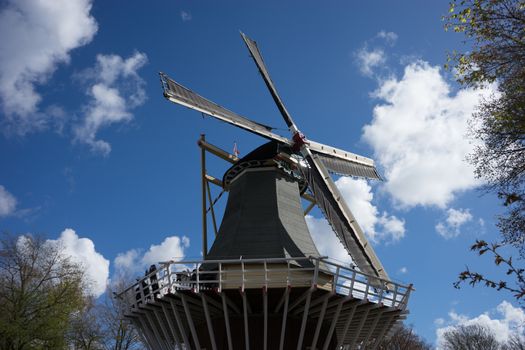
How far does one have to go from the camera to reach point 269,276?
52.7 ft

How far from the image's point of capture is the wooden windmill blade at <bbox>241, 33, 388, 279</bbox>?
1883cm

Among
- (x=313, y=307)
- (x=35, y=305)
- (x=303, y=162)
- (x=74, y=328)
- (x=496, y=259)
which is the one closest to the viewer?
(x=496, y=259)

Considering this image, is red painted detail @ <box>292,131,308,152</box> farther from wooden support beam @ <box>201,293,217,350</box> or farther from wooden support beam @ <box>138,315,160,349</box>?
wooden support beam @ <box>138,315,160,349</box>

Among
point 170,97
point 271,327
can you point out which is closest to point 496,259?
point 271,327

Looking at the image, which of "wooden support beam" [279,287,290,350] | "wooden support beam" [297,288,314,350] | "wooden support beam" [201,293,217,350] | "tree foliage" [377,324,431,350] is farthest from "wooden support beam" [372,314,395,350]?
"tree foliage" [377,324,431,350]

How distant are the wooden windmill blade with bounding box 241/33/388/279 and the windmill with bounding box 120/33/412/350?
0.04m

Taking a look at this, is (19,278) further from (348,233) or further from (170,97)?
(348,233)

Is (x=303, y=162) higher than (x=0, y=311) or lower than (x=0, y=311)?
higher

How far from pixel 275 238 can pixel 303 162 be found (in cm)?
478

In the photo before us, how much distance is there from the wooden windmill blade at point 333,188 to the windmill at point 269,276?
45 mm

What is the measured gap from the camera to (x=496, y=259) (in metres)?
5.67

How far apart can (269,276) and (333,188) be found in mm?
5730

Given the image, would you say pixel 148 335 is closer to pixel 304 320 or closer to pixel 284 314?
pixel 284 314

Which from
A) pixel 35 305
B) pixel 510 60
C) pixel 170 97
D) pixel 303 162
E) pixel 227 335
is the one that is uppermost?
pixel 170 97
